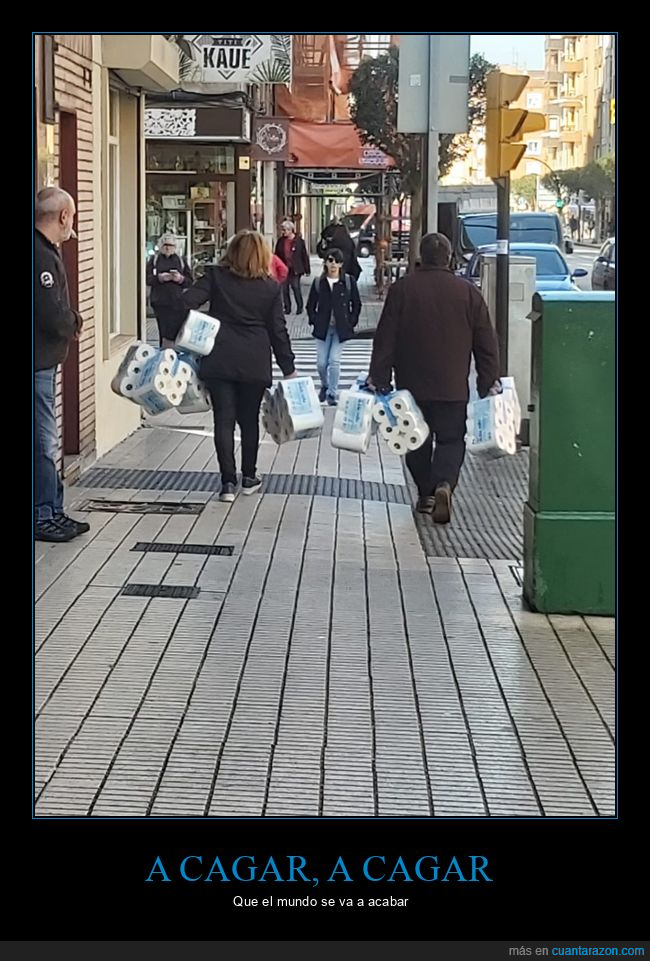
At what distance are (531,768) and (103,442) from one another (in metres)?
7.24

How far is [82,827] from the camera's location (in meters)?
4.09

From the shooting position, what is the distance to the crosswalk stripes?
19.1m

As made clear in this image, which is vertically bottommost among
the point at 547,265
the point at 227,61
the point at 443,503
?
the point at 443,503

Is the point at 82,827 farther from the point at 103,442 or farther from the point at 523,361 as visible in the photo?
the point at 523,361

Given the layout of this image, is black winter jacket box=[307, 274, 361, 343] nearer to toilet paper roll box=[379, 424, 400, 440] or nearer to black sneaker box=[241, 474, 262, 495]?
black sneaker box=[241, 474, 262, 495]

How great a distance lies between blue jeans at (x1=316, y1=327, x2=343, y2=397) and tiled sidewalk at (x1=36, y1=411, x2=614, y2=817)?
6907 mm

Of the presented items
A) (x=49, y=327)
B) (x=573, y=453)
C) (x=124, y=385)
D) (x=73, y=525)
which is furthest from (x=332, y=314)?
(x=573, y=453)

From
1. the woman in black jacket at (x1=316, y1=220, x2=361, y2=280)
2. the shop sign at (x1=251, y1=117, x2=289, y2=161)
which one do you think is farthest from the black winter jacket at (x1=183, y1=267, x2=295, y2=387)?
the shop sign at (x1=251, y1=117, x2=289, y2=161)

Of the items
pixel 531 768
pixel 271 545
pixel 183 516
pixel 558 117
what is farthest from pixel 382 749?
pixel 558 117

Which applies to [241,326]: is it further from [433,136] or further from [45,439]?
[433,136]

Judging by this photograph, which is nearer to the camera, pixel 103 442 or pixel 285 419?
pixel 285 419

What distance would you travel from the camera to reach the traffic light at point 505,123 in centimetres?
1204

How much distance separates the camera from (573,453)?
22.8ft

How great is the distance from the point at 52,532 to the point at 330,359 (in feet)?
25.8
